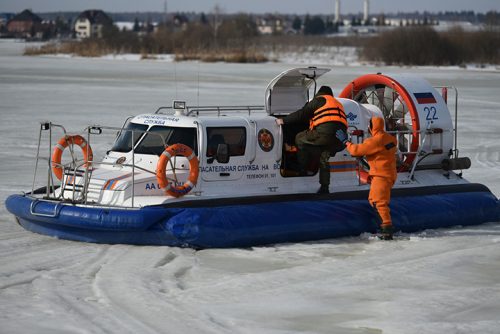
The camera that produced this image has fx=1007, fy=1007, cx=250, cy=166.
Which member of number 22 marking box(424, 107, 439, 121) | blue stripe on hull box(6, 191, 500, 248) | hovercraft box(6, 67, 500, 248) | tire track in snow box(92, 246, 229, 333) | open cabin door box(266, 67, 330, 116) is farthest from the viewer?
number 22 marking box(424, 107, 439, 121)

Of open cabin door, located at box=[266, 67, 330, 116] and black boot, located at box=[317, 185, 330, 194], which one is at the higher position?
open cabin door, located at box=[266, 67, 330, 116]

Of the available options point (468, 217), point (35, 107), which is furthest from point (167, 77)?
point (468, 217)

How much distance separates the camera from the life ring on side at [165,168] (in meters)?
9.52

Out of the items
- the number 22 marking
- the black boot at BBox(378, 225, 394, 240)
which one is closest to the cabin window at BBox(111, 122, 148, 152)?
the black boot at BBox(378, 225, 394, 240)

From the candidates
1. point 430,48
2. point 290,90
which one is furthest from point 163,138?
point 430,48

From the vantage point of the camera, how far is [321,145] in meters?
10.4

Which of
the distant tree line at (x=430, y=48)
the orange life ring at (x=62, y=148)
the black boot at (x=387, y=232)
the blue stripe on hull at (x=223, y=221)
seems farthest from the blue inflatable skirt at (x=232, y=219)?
the distant tree line at (x=430, y=48)

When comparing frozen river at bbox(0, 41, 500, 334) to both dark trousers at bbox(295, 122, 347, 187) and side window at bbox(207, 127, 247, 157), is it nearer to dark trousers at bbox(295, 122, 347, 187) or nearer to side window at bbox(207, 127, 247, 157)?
dark trousers at bbox(295, 122, 347, 187)

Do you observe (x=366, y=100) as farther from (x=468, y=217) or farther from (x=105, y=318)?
(x=105, y=318)

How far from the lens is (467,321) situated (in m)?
7.32

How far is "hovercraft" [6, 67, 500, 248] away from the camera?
9.48m

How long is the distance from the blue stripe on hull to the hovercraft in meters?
0.01

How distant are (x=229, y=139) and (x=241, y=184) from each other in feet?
1.56

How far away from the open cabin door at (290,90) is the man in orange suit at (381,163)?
51.5 inches
